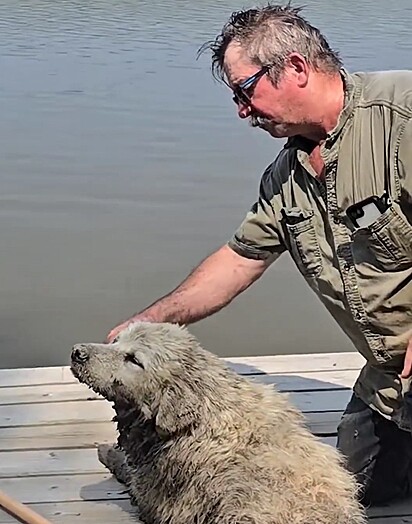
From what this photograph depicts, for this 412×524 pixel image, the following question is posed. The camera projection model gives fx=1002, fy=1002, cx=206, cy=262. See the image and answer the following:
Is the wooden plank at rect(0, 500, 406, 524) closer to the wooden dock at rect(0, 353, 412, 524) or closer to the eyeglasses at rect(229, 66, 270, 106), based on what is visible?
the wooden dock at rect(0, 353, 412, 524)

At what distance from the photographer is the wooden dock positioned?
3998 millimetres

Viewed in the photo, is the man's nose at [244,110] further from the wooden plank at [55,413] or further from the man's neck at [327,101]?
the wooden plank at [55,413]

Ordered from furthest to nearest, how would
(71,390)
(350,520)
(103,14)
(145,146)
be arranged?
(103,14) → (145,146) → (71,390) → (350,520)

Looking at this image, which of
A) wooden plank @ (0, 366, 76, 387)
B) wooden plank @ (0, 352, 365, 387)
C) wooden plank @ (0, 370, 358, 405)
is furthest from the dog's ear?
wooden plank @ (0, 366, 76, 387)

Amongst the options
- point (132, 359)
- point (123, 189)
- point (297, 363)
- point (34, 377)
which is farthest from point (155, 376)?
point (123, 189)

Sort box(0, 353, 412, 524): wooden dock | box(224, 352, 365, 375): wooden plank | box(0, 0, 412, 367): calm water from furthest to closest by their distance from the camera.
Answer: box(0, 0, 412, 367): calm water → box(224, 352, 365, 375): wooden plank → box(0, 353, 412, 524): wooden dock

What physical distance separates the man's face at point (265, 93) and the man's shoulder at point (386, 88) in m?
0.25

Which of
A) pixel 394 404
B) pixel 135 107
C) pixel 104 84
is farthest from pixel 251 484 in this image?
pixel 104 84

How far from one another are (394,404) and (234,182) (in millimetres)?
4880

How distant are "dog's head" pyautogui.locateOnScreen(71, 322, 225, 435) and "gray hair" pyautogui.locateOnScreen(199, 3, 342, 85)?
100cm

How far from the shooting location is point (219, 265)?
4055 millimetres

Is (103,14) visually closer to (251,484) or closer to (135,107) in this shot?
(135,107)

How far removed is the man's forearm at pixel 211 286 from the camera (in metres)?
3.93

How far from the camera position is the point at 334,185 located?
3.57 meters
